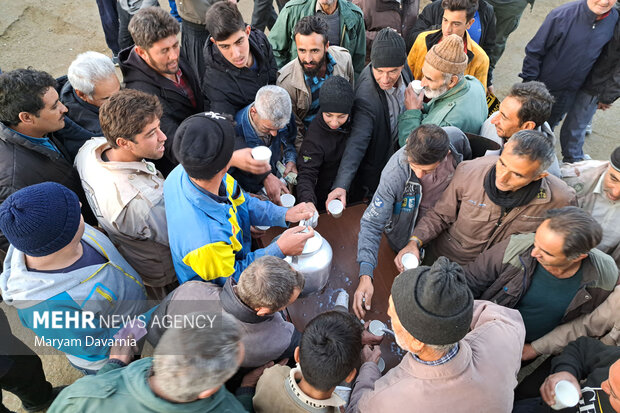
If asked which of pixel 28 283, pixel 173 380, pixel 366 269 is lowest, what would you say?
pixel 366 269

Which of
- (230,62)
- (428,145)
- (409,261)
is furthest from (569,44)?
(230,62)

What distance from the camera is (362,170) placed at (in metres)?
3.60

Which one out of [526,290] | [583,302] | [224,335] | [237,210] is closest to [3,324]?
[237,210]

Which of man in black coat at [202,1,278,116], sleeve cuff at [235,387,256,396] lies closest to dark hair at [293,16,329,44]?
man in black coat at [202,1,278,116]

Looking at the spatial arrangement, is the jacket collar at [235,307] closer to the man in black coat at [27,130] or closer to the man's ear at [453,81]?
the man in black coat at [27,130]

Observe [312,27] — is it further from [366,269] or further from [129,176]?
[366,269]

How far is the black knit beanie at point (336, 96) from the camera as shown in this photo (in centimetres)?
304

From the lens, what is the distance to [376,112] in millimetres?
Answer: 3273

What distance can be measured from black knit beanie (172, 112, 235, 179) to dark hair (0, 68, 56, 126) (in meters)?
1.20

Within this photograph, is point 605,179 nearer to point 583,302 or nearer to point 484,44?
point 583,302

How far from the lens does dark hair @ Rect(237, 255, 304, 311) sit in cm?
192

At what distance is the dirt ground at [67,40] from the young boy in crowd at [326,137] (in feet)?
12.8

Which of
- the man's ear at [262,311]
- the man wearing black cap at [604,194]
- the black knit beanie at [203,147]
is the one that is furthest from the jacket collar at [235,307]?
the man wearing black cap at [604,194]

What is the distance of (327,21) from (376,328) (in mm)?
3316
